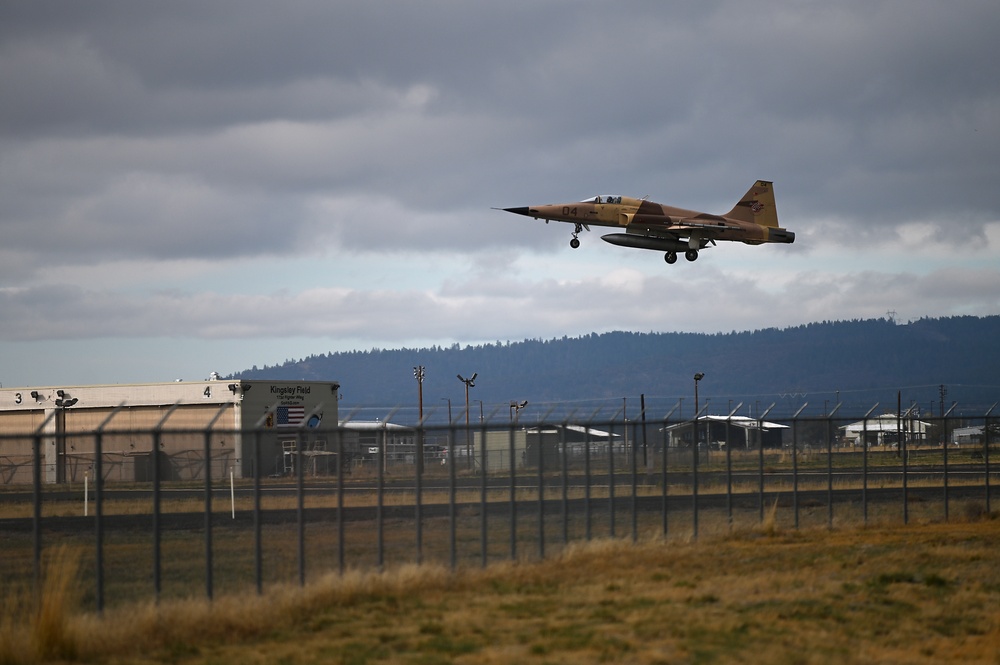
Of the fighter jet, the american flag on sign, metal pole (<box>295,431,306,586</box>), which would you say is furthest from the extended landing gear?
metal pole (<box>295,431,306,586</box>)

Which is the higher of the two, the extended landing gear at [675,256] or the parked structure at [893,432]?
the extended landing gear at [675,256]

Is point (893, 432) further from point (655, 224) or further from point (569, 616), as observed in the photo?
point (569, 616)

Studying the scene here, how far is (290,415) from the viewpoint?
207 ft

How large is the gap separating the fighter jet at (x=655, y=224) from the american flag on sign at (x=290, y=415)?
68.6ft

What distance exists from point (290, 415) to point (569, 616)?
47356mm

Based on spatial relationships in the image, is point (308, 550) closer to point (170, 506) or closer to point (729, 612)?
point (729, 612)

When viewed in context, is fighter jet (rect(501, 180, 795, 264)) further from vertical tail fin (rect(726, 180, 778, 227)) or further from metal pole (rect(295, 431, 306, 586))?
metal pole (rect(295, 431, 306, 586))

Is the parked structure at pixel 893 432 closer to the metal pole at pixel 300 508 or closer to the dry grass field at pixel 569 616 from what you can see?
the dry grass field at pixel 569 616

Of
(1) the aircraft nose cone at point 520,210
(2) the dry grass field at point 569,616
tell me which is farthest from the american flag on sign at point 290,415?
(2) the dry grass field at point 569,616

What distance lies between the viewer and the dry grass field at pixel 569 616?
14.4 metres

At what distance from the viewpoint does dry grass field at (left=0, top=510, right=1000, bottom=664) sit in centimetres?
1444

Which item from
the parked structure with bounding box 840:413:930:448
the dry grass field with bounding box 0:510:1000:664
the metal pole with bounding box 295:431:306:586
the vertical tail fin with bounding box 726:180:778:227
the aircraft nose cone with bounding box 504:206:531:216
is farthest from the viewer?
the vertical tail fin with bounding box 726:180:778:227

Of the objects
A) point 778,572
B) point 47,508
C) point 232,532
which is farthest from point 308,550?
point 47,508

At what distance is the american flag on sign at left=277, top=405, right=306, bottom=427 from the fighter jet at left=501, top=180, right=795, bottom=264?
20909 mm
